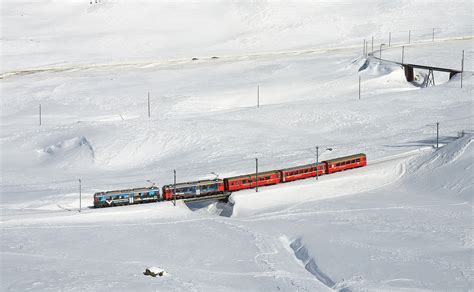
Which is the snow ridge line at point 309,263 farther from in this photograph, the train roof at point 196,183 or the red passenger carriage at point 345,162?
the red passenger carriage at point 345,162

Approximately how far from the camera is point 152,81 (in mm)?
107062

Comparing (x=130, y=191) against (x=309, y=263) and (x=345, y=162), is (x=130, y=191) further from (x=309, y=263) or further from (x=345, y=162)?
(x=345, y=162)

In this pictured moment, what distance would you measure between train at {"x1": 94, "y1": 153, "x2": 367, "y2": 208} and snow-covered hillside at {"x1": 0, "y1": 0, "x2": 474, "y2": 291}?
1310 millimetres

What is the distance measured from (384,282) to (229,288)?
334 inches

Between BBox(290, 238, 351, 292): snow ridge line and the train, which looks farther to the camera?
the train

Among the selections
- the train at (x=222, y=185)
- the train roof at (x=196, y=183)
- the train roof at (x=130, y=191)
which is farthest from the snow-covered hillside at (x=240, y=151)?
the train roof at (x=196, y=183)

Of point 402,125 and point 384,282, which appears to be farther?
point 402,125

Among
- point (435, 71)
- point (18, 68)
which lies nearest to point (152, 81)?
point (18, 68)

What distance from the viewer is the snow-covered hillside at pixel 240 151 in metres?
42.5

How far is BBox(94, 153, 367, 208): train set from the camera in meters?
55.0

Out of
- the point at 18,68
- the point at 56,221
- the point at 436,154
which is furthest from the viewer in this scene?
the point at 18,68

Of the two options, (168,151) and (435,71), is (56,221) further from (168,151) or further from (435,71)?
(435,71)

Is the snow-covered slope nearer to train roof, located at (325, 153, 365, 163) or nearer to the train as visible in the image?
train roof, located at (325, 153, 365, 163)

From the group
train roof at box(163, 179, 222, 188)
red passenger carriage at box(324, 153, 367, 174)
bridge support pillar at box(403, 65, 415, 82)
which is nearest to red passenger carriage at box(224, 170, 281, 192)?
train roof at box(163, 179, 222, 188)
